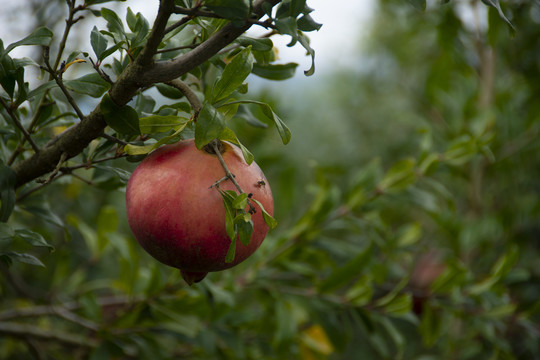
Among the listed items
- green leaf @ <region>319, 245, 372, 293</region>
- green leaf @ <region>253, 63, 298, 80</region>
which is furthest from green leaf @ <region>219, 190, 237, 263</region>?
green leaf @ <region>319, 245, 372, 293</region>

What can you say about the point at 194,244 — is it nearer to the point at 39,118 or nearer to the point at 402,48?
the point at 39,118

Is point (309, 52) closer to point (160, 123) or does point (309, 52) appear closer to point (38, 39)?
point (160, 123)

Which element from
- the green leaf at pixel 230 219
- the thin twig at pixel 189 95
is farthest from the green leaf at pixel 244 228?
the thin twig at pixel 189 95

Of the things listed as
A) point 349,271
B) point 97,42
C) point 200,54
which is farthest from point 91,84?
point 349,271

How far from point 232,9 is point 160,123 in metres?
0.15

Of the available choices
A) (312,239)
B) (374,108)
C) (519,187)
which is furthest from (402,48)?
(312,239)

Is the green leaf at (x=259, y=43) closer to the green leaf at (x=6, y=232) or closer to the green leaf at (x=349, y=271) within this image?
the green leaf at (x=6, y=232)

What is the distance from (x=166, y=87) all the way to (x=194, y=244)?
22 centimetres

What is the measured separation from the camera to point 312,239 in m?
1.13

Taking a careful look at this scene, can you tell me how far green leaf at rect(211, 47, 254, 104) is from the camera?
0.48m

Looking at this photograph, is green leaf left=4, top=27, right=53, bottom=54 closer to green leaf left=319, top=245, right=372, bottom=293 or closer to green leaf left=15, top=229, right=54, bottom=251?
green leaf left=15, top=229, right=54, bottom=251

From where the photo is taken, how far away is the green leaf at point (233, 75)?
478 mm

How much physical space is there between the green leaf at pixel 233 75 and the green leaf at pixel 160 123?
0.04m

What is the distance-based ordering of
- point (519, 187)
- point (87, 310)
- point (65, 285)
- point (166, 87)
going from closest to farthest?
point (166, 87) → point (87, 310) → point (65, 285) → point (519, 187)
